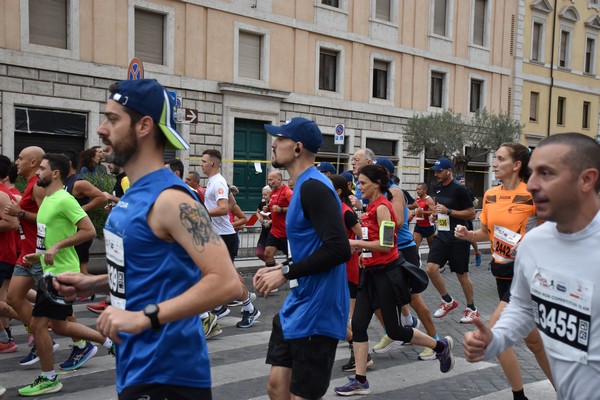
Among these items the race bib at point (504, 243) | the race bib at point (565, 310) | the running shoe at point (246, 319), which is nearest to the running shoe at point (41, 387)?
the running shoe at point (246, 319)

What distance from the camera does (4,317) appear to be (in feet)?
23.0

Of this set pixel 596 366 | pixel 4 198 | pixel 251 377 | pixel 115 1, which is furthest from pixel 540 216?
pixel 115 1

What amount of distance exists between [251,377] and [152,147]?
3.77 m

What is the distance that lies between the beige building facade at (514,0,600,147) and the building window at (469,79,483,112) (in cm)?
276

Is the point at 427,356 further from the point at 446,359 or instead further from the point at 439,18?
the point at 439,18

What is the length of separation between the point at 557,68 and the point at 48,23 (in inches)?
1141

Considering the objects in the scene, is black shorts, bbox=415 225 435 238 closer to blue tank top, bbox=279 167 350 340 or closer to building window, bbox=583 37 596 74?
blue tank top, bbox=279 167 350 340

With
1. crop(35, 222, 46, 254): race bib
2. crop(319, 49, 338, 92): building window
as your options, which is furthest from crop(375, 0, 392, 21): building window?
crop(35, 222, 46, 254): race bib

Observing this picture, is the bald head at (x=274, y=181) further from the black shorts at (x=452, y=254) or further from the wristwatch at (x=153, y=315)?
the wristwatch at (x=153, y=315)

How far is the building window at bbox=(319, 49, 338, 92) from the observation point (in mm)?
26062

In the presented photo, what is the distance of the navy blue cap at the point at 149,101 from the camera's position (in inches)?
104

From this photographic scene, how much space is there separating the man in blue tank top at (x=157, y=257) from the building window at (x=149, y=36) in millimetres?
18801

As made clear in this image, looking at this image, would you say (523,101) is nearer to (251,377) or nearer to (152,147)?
(251,377)

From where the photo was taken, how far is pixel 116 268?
2646 mm
